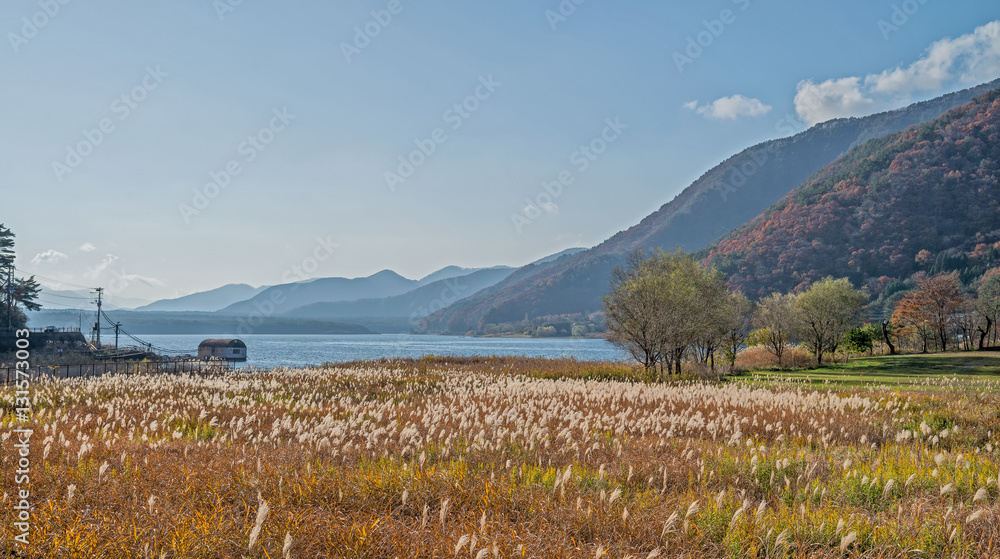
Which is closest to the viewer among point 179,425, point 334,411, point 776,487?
point 776,487

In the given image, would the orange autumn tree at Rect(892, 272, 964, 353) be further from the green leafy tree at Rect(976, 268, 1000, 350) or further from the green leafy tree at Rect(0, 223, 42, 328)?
the green leafy tree at Rect(0, 223, 42, 328)

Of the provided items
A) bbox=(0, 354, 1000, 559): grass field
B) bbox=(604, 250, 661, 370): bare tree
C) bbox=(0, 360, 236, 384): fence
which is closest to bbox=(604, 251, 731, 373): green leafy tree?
bbox=(604, 250, 661, 370): bare tree

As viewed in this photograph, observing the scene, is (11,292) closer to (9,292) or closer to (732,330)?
(9,292)

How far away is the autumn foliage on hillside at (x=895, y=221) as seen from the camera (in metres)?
131

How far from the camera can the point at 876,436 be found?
11555 mm

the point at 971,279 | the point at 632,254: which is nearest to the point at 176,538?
the point at 632,254

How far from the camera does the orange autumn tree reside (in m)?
60.1

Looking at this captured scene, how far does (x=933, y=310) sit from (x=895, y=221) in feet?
304

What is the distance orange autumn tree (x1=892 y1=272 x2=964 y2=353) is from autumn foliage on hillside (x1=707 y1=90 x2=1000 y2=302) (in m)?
58.1

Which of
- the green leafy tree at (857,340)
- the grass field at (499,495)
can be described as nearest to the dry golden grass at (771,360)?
the green leafy tree at (857,340)

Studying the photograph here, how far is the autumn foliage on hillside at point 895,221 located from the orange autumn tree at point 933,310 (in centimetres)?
5811

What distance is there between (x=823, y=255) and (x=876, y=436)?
142493mm

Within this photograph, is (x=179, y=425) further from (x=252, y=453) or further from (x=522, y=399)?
(x=522, y=399)

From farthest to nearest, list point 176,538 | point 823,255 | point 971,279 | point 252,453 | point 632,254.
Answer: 1. point 823,255
2. point 971,279
3. point 632,254
4. point 252,453
5. point 176,538
